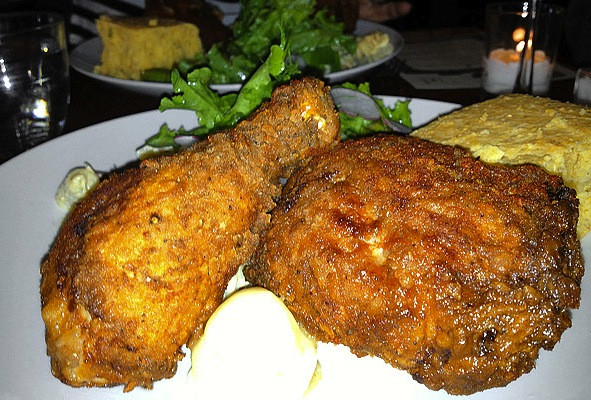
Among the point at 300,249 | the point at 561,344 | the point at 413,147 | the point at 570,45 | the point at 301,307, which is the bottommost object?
the point at 570,45

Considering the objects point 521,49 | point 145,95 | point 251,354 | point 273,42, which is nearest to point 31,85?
point 145,95

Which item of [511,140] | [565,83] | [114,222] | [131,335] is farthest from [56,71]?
[565,83]

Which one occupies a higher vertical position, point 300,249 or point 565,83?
point 300,249

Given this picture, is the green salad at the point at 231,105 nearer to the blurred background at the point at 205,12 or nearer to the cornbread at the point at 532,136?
the cornbread at the point at 532,136

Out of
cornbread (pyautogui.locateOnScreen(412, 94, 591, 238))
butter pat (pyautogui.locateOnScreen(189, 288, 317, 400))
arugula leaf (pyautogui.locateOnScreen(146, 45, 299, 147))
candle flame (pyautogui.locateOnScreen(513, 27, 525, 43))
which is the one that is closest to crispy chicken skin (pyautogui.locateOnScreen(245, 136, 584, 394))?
butter pat (pyautogui.locateOnScreen(189, 288, 317, 400))

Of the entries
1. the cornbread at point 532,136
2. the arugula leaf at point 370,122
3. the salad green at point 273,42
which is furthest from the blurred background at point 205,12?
the cornbread at point 532,136

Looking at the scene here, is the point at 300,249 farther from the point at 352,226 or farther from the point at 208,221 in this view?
the point at 208,221
